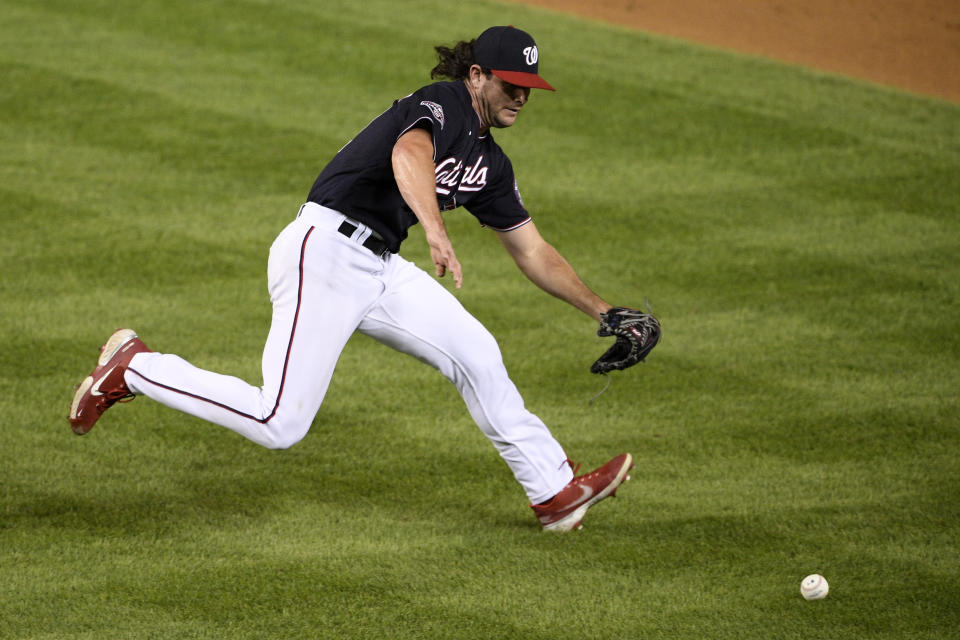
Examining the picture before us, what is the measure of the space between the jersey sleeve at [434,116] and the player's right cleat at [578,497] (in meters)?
1.35

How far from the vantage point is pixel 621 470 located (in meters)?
4.81

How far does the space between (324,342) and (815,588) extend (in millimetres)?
1846

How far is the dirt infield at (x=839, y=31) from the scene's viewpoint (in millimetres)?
12141

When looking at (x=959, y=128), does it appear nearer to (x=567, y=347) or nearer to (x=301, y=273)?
(x=567, y=347)

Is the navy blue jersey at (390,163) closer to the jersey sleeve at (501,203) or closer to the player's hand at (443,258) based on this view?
the jersey sleeve at (501,203)

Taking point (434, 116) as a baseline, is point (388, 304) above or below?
below

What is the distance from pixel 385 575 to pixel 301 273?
3.54 feet

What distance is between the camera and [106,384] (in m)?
4.64

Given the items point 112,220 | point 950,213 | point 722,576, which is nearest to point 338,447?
point 722,576

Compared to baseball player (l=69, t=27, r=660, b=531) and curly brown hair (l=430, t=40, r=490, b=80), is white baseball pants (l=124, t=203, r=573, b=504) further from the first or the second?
curly brown hair (l=430, t=40, r=490, b=80)

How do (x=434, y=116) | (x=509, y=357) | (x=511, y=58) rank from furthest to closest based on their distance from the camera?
(x=509, y=357), (x=511, y=58), (x=434, y=116)

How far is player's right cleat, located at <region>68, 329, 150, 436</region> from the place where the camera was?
464 centimetres

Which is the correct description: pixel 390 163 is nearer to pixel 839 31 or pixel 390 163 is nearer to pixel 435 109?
pixel 435 109

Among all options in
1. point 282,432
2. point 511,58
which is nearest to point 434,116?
point 511,58
